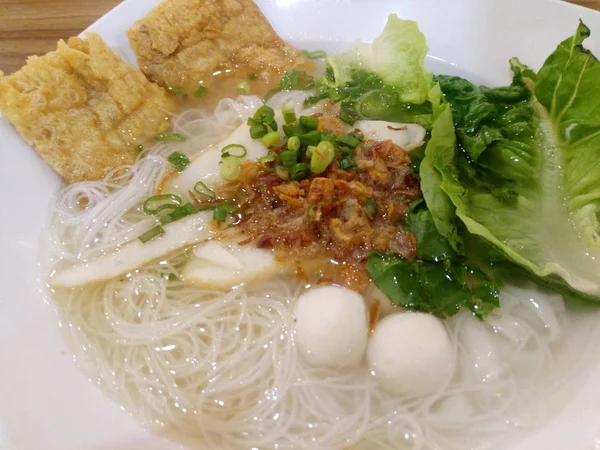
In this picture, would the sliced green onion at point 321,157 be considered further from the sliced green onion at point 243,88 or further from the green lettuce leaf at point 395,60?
the sliced green onion at point 243,88

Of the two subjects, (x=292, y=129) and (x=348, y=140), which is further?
(x=292, y=129)

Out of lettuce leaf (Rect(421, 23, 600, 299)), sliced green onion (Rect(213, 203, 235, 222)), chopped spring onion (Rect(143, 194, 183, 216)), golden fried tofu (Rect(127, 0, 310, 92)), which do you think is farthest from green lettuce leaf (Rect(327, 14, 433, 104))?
chopped spring onion (Rect(143, 194, 183, 216))

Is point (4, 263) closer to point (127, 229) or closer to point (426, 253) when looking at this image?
point (127, 229)

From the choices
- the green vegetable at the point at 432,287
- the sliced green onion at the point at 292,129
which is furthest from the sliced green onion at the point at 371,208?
the sliced green onion at the point at 292,129

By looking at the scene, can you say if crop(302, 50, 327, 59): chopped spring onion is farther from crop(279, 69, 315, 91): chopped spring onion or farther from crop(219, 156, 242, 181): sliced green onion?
crop(219, 156, 242, 181): sliced green onion

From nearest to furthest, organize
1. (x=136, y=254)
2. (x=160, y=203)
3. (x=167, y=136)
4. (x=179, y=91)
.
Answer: (x=136, y=254) → (x=160, y=203) → (x=167, y=136) → (x=179, y=91)

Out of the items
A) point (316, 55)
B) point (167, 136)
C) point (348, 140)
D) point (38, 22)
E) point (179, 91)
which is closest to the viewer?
point (348, 140)

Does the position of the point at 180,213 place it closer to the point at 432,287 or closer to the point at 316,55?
the point at 432,287

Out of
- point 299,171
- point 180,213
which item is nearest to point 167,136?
point 180,213
